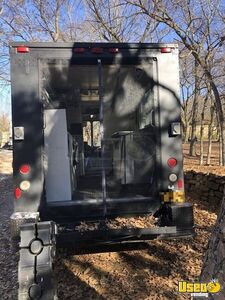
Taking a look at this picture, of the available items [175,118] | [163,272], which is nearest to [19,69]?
[175,118]

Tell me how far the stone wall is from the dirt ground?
75.0 inches

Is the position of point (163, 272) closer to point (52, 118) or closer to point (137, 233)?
point (137, 233)

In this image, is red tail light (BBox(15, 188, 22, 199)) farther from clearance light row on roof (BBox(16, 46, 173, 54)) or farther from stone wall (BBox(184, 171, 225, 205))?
stone wall (BBox(184, 171, 225, 205))

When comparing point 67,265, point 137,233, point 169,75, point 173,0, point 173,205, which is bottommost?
point 67,265

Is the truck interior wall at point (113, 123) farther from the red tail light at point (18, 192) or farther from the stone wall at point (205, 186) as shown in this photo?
the stone wall at point (205, 186)

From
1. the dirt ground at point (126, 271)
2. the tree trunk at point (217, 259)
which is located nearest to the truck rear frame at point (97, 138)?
the dirt ground at point (126, 271)

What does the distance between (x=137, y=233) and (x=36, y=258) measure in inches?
53.6

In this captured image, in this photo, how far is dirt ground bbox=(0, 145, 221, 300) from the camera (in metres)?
4.14

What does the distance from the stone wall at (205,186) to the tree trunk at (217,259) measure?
520cm

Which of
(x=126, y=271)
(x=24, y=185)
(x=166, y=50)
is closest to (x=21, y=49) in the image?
(x=24, y=185)

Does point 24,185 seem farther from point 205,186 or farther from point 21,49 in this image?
point 205,186

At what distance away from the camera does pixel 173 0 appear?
1158 centimetres

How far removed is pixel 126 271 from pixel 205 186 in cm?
425

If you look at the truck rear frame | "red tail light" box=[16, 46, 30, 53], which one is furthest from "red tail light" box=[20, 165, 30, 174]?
"red tail light" box=[16, 46, 30, 53]
